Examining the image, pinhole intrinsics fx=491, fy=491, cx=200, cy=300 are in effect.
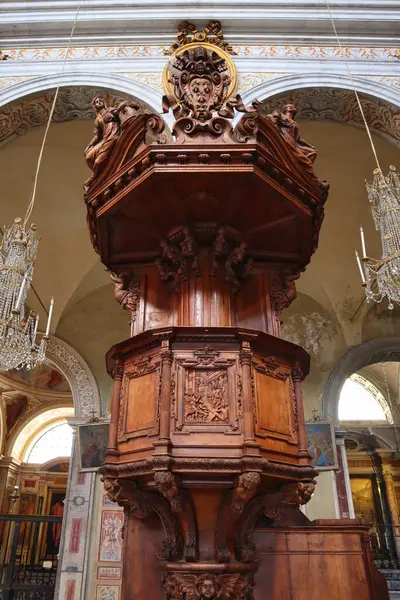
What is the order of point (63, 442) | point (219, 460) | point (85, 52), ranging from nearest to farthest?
point (219, 460) → point (85, 52) → point (63, 442)

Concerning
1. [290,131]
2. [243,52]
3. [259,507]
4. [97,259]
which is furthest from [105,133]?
[97,259]

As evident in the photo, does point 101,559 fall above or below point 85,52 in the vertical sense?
below

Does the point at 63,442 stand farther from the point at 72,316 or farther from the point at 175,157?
the point at 175,157

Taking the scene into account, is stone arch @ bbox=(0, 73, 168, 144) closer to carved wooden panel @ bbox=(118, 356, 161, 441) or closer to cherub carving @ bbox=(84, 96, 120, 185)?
cherub carving @ bbox=(84, 96, 120, 185)

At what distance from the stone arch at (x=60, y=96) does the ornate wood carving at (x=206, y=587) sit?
4913 mm

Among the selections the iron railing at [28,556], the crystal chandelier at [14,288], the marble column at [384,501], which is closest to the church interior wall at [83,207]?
the iron railing at [28,556]

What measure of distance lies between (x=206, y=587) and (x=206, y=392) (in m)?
1.09

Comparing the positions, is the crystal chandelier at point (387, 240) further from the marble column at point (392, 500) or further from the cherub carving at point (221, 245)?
the marble column at point (392, 500)

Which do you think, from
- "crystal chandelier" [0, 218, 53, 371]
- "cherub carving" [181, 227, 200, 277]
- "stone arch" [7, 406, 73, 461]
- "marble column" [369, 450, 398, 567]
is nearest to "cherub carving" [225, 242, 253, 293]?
"cherub carving" [181, 227, 200, 277]

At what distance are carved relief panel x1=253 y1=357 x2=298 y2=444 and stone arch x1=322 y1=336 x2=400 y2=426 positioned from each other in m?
5.92

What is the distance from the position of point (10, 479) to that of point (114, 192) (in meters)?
13.4

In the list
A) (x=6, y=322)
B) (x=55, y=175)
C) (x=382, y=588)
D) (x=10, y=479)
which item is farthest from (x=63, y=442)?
(x=382, y=588)

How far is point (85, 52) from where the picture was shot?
21.1 feet

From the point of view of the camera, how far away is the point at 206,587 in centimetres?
278
